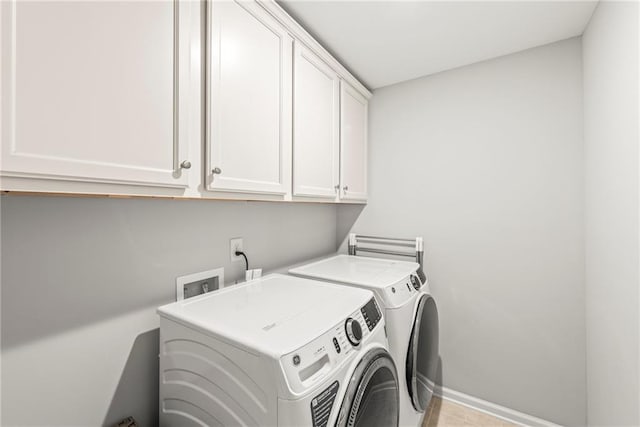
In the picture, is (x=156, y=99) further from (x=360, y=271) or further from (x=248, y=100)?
(x=360, y=271)

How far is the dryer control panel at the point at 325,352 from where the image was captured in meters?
0.75

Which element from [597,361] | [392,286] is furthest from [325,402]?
[597,361]

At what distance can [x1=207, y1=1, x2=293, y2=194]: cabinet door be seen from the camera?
40.2 inches

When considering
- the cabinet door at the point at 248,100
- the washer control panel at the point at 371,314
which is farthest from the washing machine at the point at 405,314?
the cabinet door at the point at 248,100

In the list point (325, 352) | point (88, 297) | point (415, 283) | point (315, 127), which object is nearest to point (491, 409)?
point (415, 283)

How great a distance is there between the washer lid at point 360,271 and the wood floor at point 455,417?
1.02 metres

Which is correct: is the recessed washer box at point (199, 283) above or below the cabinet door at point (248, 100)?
below

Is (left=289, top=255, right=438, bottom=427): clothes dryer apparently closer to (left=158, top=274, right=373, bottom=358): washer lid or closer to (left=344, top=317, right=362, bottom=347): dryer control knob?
(left=158, top=274, right=373, bottom=358): washer lid

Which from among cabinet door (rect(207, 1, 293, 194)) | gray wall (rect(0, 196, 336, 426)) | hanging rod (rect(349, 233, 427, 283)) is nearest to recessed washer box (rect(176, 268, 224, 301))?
gray wall (rect(0, 196, 336, 426))

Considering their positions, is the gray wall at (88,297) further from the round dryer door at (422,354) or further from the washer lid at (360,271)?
the round dryer door at (422,354)

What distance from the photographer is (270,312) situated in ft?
3.43

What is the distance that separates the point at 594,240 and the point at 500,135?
80 cm

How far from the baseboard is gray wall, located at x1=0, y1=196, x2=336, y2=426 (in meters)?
1.46

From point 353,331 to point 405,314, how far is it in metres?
0.49
